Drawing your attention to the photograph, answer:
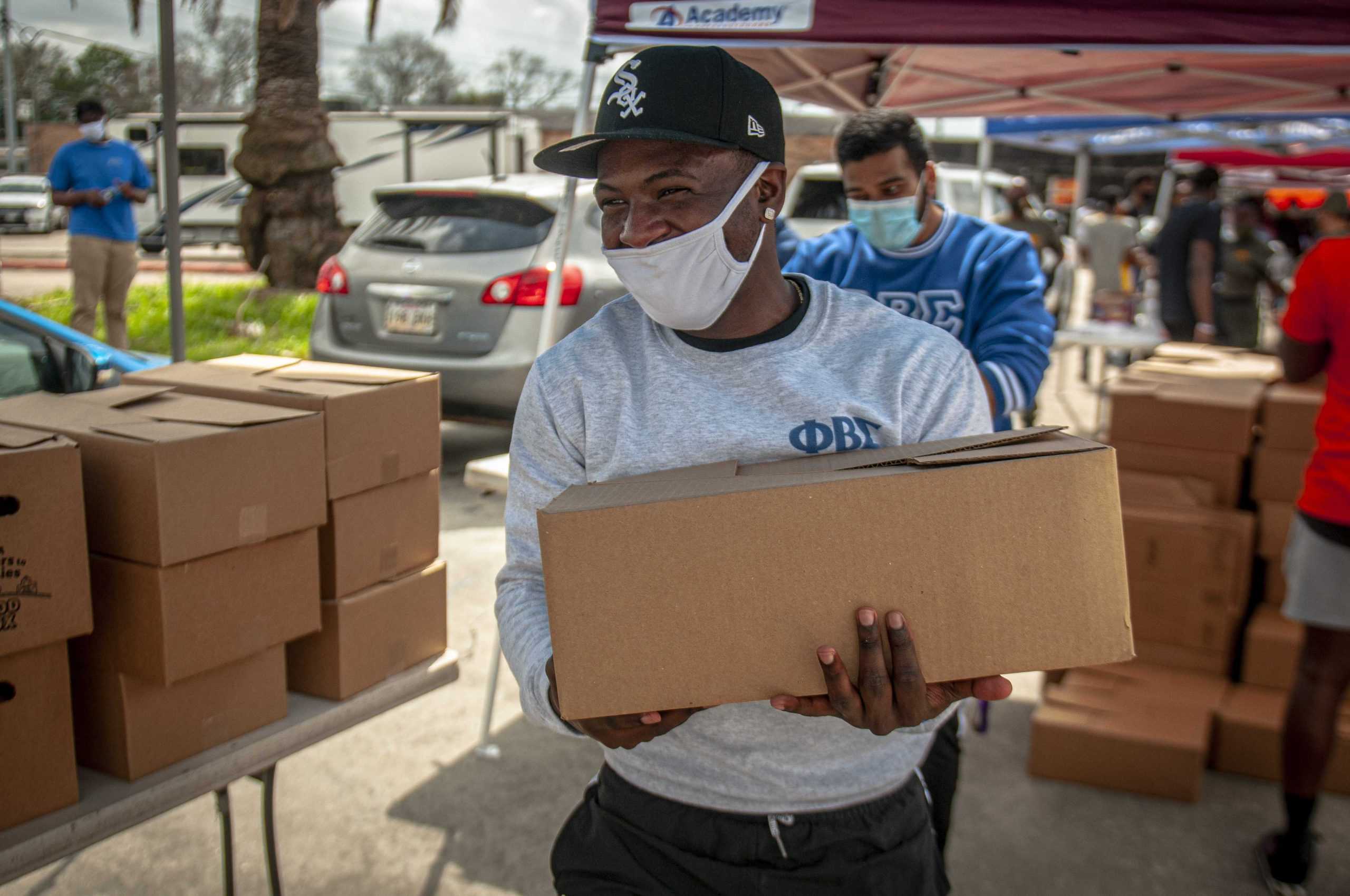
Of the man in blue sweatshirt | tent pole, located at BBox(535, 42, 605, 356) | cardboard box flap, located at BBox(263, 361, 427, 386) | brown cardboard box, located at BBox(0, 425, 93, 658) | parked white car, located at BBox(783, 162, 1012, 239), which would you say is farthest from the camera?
parked white car, located at BBox(783, 162, 1012, 239)

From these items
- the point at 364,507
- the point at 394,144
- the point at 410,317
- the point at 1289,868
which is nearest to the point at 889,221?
the point at 364,507

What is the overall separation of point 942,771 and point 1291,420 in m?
2.20

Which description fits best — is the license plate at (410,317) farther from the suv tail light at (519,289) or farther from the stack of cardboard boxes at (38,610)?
the stack of cardboard boxes at (38,610)

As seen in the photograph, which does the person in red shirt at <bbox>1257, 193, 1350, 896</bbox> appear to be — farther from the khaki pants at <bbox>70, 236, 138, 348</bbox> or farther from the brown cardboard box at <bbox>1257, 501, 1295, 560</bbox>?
the khaki pants at <bbox>70, 236, 138, 348</bbox>

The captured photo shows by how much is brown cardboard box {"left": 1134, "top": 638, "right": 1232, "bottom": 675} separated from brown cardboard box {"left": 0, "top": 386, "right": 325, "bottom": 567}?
2838mm

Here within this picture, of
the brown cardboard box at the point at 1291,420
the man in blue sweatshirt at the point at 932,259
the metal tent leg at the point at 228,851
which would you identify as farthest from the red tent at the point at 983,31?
the metal tent leg at the point at 228,851

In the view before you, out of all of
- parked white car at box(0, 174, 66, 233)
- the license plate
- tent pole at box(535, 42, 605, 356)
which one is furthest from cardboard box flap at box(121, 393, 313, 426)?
parked white car at box(0, 174, 66, 233)

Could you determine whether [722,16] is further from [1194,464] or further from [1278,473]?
[1278,473]

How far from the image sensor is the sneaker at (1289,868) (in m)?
2.81

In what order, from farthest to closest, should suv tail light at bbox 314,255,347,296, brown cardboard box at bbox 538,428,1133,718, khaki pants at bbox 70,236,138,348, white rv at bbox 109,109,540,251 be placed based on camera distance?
white rv at bbox 109,109,540,251, khaki pants at bbox 70,236,138,348, suv tail light at bbox 314,255,347,296, brown cardboard box at bbox 538,428,1133,718

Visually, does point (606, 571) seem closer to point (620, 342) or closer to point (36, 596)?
point (620, 342)

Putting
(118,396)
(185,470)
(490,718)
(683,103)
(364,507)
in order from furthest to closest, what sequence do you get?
(490,718), (364,507), (118,396), (185,470), (683,103)

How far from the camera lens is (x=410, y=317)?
20.2 feet

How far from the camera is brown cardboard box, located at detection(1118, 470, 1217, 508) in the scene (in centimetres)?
362
